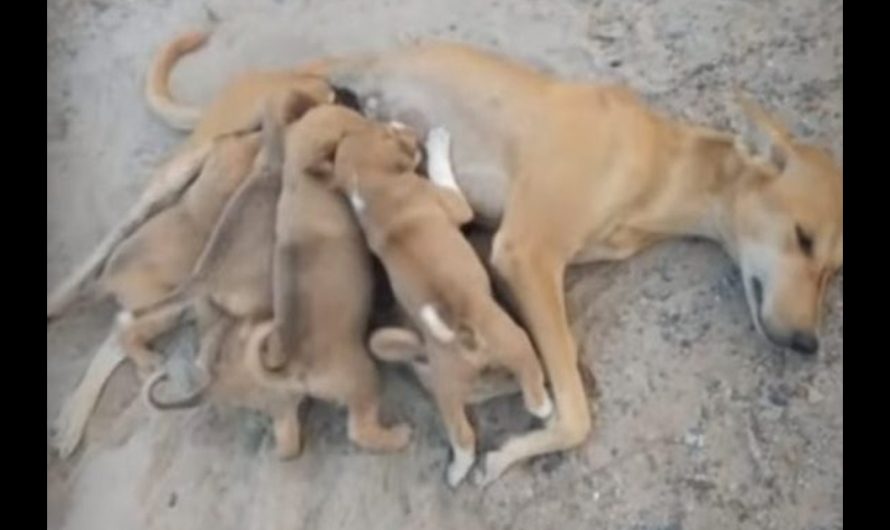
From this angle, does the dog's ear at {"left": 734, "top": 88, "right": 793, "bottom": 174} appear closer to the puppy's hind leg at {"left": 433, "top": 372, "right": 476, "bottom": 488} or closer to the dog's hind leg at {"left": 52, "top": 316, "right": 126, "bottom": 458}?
the puppy's hind leg at {"left": 433, "top": 372, "right": 476, "bottom": 488}

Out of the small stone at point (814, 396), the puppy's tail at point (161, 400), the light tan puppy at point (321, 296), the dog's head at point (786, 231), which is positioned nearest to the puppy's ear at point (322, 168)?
the light tan puppy at point (321, 296)

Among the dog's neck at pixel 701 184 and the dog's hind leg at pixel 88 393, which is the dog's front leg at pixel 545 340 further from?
the dog's hind leg at pixel 88 393

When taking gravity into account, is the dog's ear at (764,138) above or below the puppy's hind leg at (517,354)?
above

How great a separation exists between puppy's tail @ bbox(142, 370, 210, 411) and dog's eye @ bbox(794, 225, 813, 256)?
579 millimetres

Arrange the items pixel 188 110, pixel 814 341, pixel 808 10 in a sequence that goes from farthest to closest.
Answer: pixel 188 110 < pixel 808 10 < pixel 814 341

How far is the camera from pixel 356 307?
1594mm

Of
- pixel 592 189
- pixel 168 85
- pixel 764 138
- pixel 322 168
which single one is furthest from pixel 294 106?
pixel 764 138

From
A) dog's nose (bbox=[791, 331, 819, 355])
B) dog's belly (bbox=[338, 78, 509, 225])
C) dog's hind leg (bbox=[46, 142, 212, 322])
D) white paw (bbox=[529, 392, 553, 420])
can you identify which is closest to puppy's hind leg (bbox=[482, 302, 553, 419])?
white paw (bbox=[529, 392, 553, 420])

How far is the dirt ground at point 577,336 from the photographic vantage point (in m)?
1.56

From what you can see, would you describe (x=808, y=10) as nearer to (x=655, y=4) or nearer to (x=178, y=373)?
(x=655, y=4)

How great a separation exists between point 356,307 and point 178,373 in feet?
0.68

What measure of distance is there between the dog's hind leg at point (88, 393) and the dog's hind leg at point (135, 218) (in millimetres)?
61
